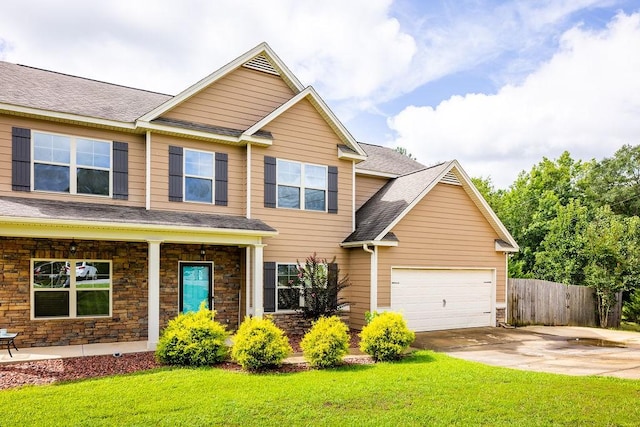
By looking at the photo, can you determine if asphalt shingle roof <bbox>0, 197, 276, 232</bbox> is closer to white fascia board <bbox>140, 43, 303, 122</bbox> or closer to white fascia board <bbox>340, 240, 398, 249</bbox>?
white fascia board <bbox>140, 43, 303, 122</bbox>

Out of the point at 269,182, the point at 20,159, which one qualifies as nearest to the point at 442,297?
the point at 269,182

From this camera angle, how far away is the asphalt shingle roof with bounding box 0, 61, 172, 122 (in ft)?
36.2

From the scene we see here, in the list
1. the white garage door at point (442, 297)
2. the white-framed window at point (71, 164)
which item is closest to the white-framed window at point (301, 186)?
the white garage door at point (442, 297)

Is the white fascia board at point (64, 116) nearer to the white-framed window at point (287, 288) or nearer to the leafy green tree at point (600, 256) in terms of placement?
the white-framed window at point (287, 288)

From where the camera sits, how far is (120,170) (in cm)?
1167

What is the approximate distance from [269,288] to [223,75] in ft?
20.2

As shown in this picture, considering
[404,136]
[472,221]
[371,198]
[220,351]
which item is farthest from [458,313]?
[404,136]

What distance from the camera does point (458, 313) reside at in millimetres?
14938

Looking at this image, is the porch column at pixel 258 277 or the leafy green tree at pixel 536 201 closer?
the porch column at pixel 258 277

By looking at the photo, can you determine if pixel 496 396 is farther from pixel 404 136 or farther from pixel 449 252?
pixel 404 136

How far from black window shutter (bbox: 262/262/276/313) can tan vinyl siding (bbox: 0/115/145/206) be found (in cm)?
374

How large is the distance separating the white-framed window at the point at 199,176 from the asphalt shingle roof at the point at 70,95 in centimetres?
176

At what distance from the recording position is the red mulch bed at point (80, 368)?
7.79m

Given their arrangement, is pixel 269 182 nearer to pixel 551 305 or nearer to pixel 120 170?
pixel 120 170
